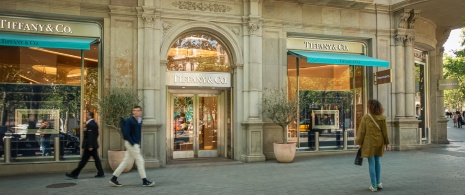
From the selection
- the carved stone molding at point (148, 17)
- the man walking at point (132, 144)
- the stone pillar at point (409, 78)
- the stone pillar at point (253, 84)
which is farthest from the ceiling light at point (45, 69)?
the stone pillar at point (409, 78)

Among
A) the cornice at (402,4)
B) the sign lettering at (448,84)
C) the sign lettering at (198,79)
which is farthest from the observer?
the sign lettering at (448,84)

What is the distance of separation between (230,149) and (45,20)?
6647mm

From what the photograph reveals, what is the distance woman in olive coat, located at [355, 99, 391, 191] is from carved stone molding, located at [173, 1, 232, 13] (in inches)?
245

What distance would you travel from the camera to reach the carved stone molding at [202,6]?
11.8m

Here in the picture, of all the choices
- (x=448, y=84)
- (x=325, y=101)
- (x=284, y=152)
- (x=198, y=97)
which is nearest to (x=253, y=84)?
(x=198, y=97)

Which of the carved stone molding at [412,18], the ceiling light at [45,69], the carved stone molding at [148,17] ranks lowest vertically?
the ceiling light at [45,69]

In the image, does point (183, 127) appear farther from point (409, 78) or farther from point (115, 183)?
point (409, 78)

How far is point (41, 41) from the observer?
33.2 feet

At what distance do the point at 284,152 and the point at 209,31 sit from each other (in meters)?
4.40

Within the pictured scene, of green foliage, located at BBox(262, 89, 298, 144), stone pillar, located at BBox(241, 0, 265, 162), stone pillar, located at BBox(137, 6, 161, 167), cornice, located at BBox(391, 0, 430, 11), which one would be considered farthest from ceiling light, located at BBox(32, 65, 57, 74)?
cornice, located at BBox(391, 0, 430, 11)

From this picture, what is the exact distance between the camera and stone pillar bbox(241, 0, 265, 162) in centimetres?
1211

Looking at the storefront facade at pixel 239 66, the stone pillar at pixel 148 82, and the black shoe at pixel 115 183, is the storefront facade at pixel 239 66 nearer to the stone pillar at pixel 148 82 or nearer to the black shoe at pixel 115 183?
the stone pillar at pixel 148 82

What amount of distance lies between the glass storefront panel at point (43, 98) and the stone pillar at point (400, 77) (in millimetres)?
10684

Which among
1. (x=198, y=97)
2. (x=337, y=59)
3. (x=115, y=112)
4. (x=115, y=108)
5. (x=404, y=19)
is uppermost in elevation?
(x=404, y=19)
